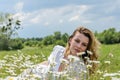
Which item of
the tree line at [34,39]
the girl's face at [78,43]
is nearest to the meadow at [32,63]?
the girl's face at [78,43]

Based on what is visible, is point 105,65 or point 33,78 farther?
point 105,65

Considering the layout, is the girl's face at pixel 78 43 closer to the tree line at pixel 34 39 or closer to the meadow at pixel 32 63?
the meadow at pixel 32 63

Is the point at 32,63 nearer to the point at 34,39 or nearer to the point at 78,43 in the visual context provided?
the point at 78,43

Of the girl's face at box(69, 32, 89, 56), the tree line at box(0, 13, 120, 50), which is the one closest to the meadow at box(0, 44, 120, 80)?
the girl's face at box(69, 32, 89, 56)

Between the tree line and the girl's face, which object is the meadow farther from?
the tree line

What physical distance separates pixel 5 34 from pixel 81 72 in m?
38.3

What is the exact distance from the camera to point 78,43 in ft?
15.6

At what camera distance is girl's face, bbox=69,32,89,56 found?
471cm

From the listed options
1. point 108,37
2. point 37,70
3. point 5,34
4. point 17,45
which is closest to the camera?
point 37,70

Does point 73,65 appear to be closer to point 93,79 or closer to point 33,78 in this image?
point 93,79

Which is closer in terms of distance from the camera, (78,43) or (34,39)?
(78,43)

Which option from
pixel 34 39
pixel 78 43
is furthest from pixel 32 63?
pixel 34 39

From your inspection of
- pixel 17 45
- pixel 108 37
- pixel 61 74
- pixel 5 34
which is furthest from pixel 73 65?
pixel 5 34

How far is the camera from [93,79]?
4.05 meters
